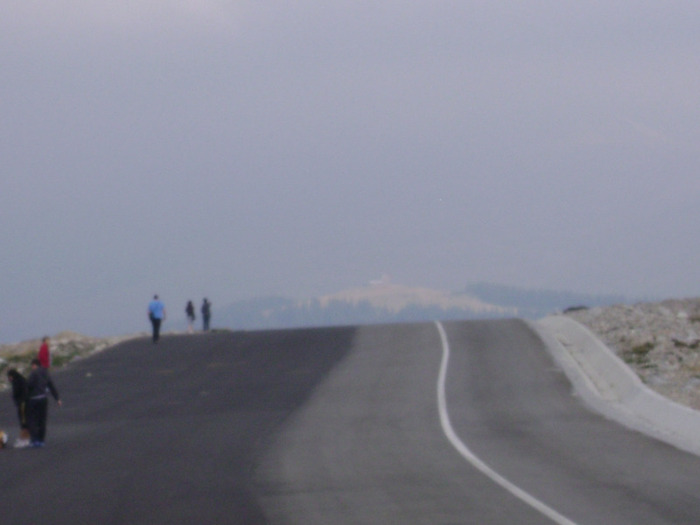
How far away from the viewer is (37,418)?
2086cm

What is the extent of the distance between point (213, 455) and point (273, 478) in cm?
312

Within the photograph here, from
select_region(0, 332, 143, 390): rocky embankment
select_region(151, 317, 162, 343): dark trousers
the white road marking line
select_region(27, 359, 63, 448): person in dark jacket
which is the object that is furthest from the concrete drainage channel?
select_region(0, 332, 143, 390): rocky embankment

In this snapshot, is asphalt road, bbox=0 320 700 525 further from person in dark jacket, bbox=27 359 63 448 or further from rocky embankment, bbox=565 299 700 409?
rocky embankment, bbox=565 299 700 409

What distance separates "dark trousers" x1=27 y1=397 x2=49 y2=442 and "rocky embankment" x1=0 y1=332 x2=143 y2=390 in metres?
15.1

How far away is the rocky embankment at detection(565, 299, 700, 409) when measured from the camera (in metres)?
26.3

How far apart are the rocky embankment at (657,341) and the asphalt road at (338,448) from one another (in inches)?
86.9

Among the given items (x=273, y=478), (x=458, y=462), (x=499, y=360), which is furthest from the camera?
(x=499, y=360)

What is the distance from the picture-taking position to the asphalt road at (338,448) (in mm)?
11953

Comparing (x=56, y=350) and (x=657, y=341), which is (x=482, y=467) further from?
A: (x=56, y=350)

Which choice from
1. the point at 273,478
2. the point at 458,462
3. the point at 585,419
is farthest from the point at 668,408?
the point at 273,478

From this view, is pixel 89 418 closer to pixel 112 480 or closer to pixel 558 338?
pixel 112 480

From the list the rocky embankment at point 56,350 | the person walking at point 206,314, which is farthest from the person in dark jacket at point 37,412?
the person walking at point 206,314

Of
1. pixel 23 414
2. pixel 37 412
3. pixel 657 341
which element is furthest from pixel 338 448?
pixel 657 341

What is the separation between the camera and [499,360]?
32781mm
